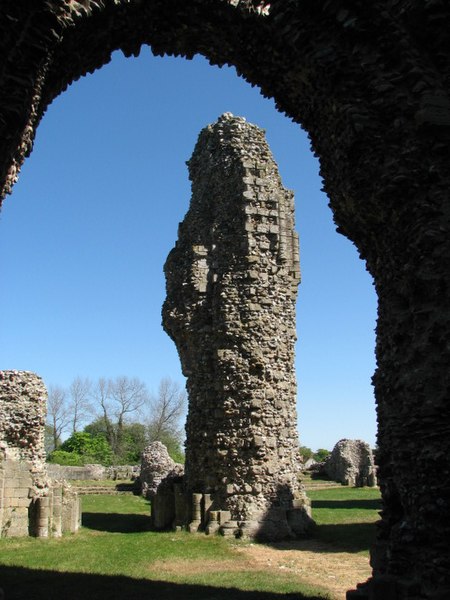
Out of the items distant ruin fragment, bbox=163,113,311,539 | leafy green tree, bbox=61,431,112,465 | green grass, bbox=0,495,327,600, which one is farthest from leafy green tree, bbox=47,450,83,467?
distant ruin fragment, bbox=163,113,311,539

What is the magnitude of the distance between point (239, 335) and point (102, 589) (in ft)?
21.6

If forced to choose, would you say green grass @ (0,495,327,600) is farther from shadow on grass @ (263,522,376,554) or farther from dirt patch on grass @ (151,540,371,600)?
shadow on grass @ (263,522,376,554)

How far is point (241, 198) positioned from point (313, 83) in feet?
27.3

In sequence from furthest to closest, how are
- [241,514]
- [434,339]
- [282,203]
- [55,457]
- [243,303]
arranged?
[55,457], [282,203], [243,303], [241,514], [434,339]

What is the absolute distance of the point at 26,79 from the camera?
509 cm

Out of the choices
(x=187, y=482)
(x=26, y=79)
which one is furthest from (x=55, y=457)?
(x=26, y=79)

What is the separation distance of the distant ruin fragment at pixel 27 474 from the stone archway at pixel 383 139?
8.65 meters

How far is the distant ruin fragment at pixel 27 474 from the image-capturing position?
11.9 meters

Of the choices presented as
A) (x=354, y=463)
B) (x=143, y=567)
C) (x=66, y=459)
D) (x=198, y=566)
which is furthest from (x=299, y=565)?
(x=66, y=459)

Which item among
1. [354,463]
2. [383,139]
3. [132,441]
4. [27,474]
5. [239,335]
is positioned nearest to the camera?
[383,139]

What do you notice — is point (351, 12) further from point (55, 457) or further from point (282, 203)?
point (55, 457)

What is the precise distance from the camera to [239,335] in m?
13.0

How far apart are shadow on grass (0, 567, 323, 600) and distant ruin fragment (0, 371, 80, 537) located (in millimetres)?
3647

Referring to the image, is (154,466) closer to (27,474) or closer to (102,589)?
(27,474)
